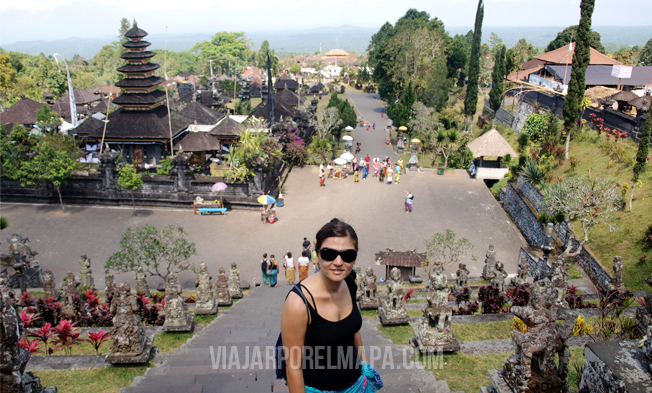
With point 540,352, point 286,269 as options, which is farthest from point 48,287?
point 540,352

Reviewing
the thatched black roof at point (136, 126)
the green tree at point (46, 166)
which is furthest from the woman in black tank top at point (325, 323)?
the thatched black roof at point (136, 126)

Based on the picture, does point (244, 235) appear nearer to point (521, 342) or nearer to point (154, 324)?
point (154, 324)

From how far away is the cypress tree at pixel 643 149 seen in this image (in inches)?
641

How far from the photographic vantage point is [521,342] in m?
4.27

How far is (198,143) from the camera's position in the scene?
995 inches

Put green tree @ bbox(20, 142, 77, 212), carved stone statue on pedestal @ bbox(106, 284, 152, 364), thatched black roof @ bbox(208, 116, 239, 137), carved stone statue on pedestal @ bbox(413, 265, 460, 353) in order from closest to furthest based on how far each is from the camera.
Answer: carved stone statue on pedestal @ bbox(106, 284, 152, 364) < carved stone statue on pedestal @ bbox(413, 265, 460, 353) < green tree @ bbox(20, 142, 77, 212) < thatched black roof @ bbox(208, 116, 239, 137)

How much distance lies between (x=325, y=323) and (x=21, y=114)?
35829 millimetres

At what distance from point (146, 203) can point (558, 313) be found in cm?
1947

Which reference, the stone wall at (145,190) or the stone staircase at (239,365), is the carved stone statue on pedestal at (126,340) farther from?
the stone wall at (145,190)

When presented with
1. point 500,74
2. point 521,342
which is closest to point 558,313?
point 521,342

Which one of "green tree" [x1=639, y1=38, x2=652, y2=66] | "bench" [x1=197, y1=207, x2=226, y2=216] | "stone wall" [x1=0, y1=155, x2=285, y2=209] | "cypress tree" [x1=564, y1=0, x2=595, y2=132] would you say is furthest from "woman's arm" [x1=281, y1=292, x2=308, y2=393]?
"green tree" [x1=639, y1=38, x2=652, y2=66]

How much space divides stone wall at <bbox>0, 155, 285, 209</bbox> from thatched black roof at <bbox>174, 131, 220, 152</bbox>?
4.82m

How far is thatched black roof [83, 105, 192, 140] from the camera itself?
2550 cm

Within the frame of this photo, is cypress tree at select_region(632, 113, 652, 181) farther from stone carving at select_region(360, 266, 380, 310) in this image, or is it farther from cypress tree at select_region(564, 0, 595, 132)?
stone carving at select_region(360, 266, 380, 310)
